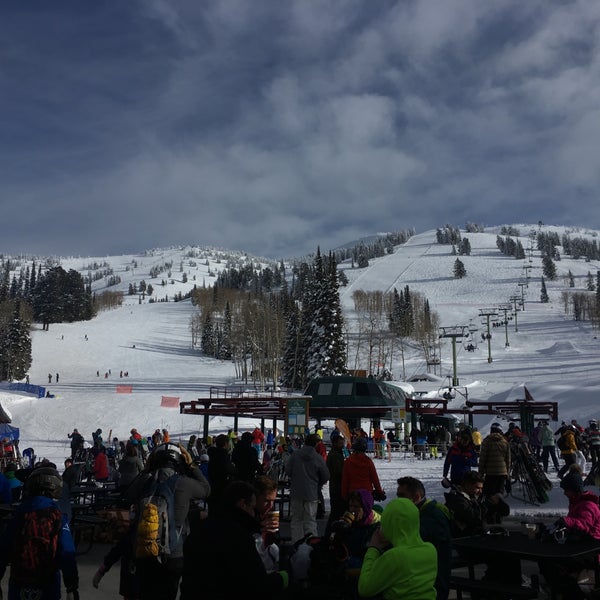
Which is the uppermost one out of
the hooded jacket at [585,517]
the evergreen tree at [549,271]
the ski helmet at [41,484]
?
the evergreen tree at [549,271]

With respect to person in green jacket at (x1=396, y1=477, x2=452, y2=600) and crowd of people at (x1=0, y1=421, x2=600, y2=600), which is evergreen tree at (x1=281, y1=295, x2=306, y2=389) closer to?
crowd of people at (x1=0, y1=421, x2=600, y2=600)

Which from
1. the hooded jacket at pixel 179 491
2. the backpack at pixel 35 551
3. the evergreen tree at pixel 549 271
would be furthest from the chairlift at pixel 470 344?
the backpack at pixel 35 551

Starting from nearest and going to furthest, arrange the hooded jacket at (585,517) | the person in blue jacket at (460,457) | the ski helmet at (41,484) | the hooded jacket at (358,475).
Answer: the ski helmet at (41,484) < the hooded jacket at (585,517) < the hooded jacket at (358,475) < the person in blue jacket at (460,457)

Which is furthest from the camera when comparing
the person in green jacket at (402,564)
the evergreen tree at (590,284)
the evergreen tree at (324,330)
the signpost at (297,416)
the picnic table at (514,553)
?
the evergreen tree at (590,284)

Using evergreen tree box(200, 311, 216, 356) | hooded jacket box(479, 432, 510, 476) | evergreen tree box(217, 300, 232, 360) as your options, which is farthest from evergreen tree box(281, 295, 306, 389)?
hooded jacket box(479, 432, 510, 476)

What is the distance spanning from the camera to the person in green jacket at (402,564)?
Result: 3.45 m

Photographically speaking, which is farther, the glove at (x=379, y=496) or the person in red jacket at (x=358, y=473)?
the person in red jacket at (x=358, y=473)

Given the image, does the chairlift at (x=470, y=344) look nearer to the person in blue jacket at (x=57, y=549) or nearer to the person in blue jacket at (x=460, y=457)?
the person in blue jacket at (x=460, y=457)

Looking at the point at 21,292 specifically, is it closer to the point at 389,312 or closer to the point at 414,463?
the point at 389,312

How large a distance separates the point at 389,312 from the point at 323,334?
67.4 m

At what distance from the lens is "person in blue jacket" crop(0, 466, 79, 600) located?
4051mm

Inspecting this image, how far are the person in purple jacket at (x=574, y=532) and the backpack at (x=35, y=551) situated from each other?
13.5ft

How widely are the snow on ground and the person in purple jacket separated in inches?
221

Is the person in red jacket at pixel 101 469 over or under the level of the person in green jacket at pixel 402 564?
under
